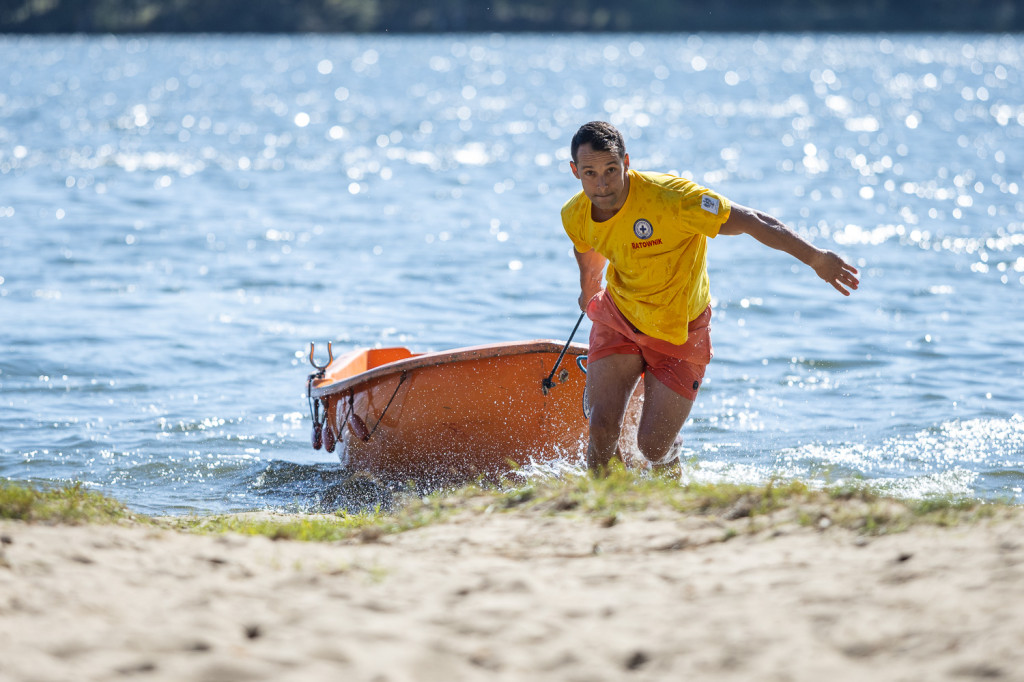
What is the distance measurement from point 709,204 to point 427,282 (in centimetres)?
951

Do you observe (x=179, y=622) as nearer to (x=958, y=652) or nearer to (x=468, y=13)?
(x=958, y=652)

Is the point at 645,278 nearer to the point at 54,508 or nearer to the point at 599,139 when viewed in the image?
the point at 599,139

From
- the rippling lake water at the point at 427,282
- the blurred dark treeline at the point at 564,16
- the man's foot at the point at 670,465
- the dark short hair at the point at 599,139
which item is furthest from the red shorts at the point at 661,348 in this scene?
the blurred dark treeline at the point at 564,16

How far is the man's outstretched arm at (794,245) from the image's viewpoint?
545cm

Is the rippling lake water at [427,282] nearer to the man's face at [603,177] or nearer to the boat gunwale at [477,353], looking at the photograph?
the boat gunwale at [477,353]

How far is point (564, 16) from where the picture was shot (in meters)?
114

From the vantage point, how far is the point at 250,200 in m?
22.0

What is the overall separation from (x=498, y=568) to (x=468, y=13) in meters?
116

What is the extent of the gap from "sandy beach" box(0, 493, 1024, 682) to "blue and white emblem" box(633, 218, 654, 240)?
1.65 m

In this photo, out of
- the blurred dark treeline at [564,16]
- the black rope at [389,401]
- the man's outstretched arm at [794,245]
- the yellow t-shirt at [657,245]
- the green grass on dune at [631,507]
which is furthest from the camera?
the blurred dark treeline at [564,16]

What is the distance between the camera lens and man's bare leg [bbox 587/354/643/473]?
6230 mm

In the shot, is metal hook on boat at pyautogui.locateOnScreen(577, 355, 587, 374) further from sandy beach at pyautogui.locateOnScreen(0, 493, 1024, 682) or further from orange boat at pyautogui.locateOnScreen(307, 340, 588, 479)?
sandy beach at pyautogui.locateOnScreen(0, 493, 1024, 682)

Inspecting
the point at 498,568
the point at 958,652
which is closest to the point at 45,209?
the point at 498,568

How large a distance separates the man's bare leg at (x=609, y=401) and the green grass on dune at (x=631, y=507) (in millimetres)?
537
